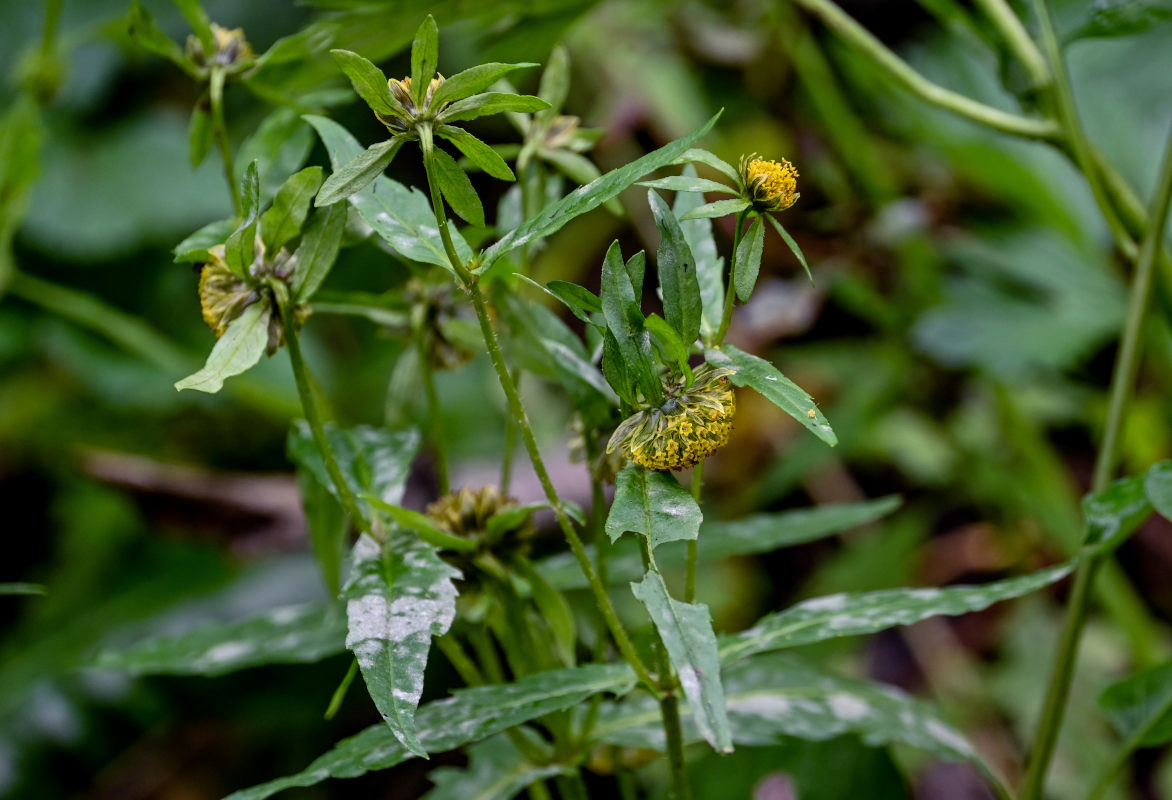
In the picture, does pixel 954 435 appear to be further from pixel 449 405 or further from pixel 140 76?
pixel 140 76

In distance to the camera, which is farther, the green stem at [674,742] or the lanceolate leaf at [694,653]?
the green stem at [674,742]

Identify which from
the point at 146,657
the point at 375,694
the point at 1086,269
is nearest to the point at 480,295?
the point at 375,694

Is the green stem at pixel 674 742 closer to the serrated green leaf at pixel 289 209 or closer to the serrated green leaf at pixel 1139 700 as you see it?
the serrated green leaf at pixel 289 209

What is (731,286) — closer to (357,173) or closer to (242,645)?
(357,173)

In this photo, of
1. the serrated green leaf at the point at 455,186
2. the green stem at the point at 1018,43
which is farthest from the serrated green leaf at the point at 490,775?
the green stem at the point at 1018,43

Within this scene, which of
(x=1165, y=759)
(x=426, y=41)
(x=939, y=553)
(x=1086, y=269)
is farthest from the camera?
(x=939, y=553)

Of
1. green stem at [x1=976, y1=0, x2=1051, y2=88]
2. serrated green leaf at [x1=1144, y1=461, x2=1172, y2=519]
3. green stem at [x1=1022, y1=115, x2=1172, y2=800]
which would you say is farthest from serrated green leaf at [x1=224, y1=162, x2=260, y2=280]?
green stem at [x1=976, y1=0, x2=1051, y2=88]
